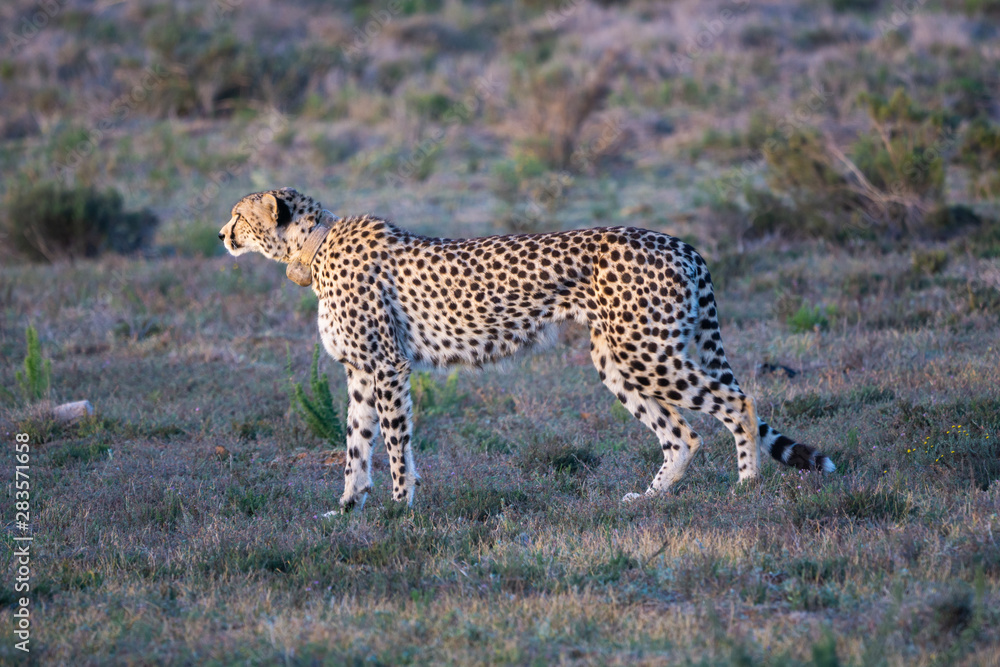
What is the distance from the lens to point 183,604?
15.4ft

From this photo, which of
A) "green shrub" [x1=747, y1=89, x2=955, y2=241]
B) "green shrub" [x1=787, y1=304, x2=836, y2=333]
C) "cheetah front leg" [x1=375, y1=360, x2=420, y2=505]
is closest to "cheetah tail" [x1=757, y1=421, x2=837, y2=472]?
"cheetah front leg" [x1=375, y1=360, x2=420, y2=505]

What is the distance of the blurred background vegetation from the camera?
13.2 meters

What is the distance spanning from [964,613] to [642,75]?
19554 mm

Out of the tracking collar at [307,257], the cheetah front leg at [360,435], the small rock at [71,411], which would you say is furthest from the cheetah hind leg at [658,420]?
the small rock at [71,411]

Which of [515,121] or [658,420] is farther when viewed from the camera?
[515,121]

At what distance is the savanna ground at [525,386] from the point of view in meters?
4.38

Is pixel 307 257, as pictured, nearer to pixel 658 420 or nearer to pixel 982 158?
pixel 658 420

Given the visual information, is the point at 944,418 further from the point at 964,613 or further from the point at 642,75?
the point at 642,75

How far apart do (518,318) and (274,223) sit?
1.80 metres

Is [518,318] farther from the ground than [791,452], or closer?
farther from the ground

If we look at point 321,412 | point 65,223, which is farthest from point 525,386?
point 65,223

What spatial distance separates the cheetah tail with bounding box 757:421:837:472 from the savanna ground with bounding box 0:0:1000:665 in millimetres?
119

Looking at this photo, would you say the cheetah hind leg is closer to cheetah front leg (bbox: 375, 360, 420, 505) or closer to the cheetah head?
cheetah front leg (bbox: 375, 360, 420, 505)

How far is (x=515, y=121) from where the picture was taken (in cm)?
1806
